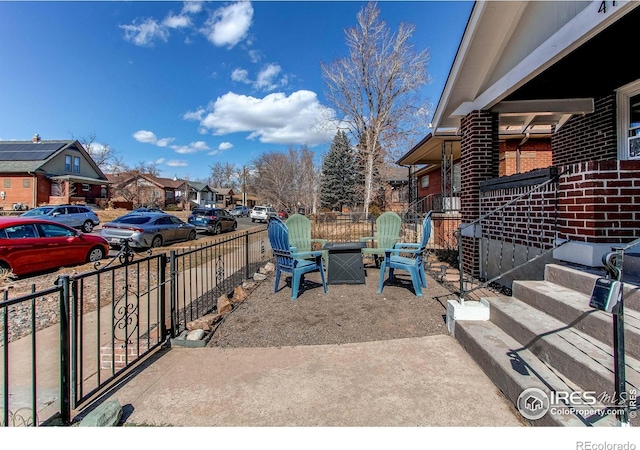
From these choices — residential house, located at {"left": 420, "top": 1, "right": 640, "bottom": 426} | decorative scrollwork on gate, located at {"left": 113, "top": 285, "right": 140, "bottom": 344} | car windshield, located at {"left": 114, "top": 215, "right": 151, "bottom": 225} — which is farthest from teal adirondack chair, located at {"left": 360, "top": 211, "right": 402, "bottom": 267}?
car windshield, located at {"left": 114, "top": 215, "right": 151, "bottom": 225}

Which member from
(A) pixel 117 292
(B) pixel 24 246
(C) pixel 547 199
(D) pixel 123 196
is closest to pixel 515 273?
(C) pixel 547 199

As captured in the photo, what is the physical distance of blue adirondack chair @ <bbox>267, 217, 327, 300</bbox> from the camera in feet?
15.8

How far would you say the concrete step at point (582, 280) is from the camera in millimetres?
2439

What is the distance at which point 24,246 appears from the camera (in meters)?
7.34

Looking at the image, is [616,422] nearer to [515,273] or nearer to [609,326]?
[609,326]

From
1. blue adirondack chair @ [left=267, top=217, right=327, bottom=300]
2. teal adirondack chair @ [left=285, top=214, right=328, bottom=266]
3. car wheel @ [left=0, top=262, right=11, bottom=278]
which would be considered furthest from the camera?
car wheel @ [left=0, top=262, right=11, bottom=278]

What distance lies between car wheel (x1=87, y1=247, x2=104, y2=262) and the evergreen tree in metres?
29.2

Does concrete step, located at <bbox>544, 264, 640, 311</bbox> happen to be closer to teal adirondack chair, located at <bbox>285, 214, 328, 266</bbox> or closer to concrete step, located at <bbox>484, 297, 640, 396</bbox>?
concrete step, located at <bbox>484, 297, 640, 396</bbox>

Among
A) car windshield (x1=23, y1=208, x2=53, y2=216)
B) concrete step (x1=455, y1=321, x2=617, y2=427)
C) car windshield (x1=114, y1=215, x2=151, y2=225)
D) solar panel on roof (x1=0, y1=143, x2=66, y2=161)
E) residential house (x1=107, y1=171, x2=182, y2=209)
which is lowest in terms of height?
concrete step (x1=455, y1=321, x2=617, y2=427)

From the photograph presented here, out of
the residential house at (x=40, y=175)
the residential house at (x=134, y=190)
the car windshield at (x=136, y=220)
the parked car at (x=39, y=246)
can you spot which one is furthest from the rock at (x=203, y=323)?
the residential house at (x=134, y=190)

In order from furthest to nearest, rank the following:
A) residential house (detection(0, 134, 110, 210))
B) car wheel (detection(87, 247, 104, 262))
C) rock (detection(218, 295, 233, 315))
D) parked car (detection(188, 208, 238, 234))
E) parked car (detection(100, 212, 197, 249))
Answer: residential house (detection(0, 134, 110, 210)), parked car (detection(188, 208, 238, 234)), parked car (detection(100, 212, 197, 249)), car wheel (detection(87, 247, 104, 262)), rock (detection(218, 295, 233, 315))

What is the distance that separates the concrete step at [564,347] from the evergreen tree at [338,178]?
34056 millimetres

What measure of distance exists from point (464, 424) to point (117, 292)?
6601mm

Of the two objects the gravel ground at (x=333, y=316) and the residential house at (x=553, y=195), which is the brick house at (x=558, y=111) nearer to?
the residential house at (x=553, y=195)
